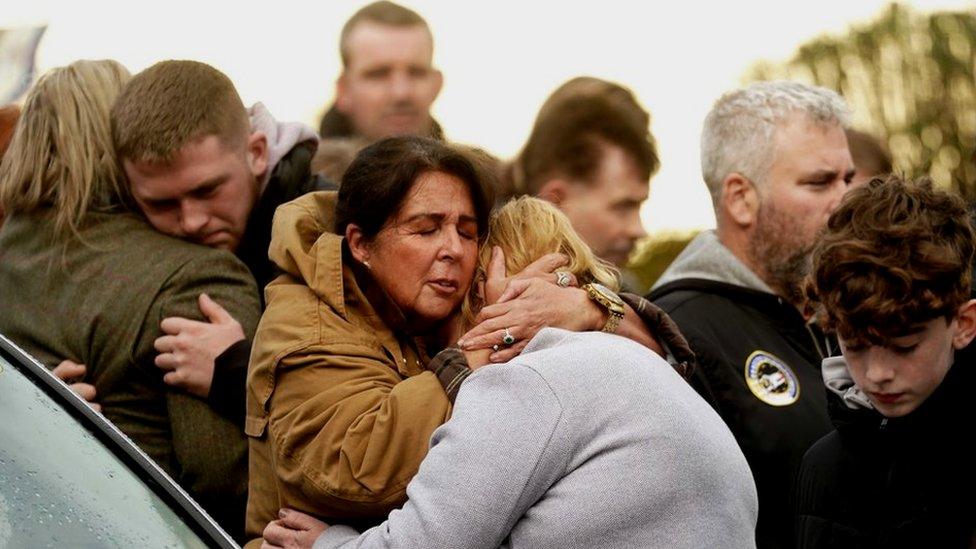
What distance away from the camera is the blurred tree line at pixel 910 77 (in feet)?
87.0

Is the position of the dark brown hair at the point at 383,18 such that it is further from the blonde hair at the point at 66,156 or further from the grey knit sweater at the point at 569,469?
the grey knit sweater at the point at 569,469

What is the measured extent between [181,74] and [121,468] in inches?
67.5

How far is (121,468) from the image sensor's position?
10.1 feet

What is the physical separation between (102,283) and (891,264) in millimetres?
1923

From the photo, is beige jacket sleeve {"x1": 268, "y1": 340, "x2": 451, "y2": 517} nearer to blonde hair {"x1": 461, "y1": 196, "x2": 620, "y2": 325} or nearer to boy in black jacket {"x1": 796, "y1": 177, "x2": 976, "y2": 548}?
blonde hair {"x1": 461, "y1": 196, "x2": 620, "y2": 325}

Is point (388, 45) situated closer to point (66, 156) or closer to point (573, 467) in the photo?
point (66, 156)

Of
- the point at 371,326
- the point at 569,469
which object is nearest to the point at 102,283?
the point at 371,326

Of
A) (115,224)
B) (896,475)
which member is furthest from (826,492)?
(115,224)

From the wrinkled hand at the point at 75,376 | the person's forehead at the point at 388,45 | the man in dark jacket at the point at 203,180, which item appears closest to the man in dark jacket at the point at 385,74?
the person's forehead at the point at 388,45

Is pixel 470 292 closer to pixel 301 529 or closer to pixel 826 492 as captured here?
pixel 301 529

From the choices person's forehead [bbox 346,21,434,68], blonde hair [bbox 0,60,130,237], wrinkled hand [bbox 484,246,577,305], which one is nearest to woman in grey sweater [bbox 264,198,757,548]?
wrinkled hand [bbox 484,246,577,305]

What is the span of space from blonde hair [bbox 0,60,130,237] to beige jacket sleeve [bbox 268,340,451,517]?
3.56 ft

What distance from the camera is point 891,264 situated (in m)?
4.12

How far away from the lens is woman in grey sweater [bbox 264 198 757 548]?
324 centimetres
